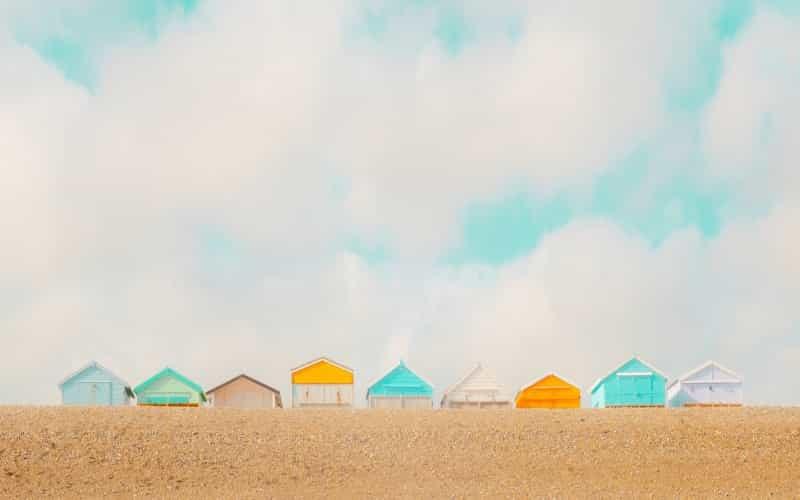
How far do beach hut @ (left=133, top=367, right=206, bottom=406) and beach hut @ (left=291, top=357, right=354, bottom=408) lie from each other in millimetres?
5030

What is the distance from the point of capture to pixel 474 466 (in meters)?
38.8

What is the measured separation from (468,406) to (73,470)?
2015 centimetres

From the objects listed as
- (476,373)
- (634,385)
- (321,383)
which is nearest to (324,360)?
(321,383)

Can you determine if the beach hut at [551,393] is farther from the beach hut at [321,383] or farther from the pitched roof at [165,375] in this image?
the pitched roof at [165,375]

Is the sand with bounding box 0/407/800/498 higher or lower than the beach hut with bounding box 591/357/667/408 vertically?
lower

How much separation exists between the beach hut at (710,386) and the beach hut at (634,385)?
1831 mm

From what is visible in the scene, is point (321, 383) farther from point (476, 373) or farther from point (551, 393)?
point (551, 393)

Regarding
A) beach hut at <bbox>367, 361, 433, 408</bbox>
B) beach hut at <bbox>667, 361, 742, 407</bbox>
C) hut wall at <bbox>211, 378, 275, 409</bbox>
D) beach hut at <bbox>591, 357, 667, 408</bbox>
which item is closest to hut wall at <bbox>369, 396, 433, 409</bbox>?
beach hut at <bbox>367, 361, 433, 408</bbox>

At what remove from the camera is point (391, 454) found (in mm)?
40125

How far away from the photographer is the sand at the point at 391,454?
1437 inches

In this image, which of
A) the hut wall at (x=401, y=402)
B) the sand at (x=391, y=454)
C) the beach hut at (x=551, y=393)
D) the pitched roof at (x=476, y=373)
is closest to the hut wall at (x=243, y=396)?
the sand at (x=391, y=454)

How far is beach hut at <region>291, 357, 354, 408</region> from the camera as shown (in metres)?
50.2

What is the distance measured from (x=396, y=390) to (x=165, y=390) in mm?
11021

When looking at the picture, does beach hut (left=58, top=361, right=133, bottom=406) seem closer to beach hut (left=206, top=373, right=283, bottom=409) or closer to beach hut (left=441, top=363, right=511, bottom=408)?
beach hut (left=206, top=373, right=283, bottom=409)
